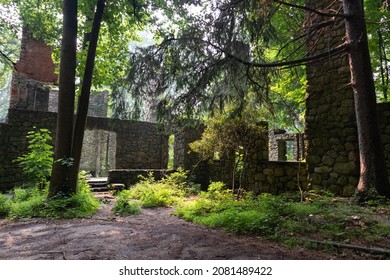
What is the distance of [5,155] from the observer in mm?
9688

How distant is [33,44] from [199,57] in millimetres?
11258

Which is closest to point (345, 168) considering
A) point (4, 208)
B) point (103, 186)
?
point (4, 208)

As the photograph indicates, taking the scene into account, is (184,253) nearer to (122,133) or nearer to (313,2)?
(313,2)

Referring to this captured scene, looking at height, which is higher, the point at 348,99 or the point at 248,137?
the point at 348,99

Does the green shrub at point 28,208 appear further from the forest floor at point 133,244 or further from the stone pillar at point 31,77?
the stone pillar at point 31,77

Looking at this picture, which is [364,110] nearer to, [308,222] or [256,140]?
[308,222]

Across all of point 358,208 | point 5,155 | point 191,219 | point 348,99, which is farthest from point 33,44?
point 358,208

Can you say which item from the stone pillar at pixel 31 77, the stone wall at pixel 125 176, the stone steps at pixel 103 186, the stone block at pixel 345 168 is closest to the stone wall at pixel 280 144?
the stone wall at pixel 125 176

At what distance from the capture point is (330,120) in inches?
225

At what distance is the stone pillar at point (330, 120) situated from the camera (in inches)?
209

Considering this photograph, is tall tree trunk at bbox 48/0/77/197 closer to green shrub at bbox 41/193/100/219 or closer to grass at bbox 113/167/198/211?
green shrub at bbox 41/193/100/219

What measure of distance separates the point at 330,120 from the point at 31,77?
1288cm

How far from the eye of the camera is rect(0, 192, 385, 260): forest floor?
2584mm

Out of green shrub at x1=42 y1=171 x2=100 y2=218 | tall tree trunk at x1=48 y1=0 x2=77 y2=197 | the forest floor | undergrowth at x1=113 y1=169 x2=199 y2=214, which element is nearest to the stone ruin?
tall tree trunk at x1=48 y1=0 x2=77 y2=197
